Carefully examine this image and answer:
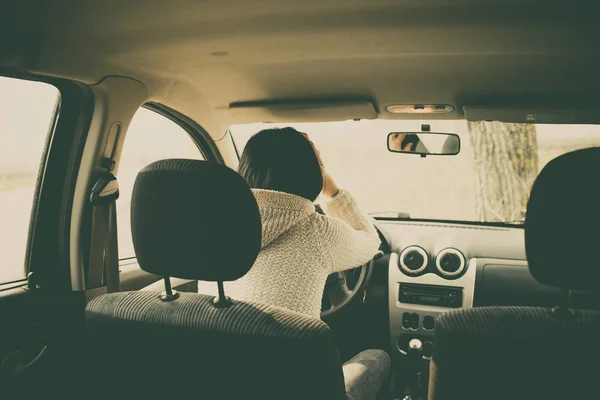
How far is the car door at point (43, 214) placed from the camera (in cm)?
284

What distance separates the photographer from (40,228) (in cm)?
296

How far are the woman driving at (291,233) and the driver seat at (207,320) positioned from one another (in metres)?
0.42

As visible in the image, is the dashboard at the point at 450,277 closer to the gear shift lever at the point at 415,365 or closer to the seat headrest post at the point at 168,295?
the gear shift lever at the point at 415,365

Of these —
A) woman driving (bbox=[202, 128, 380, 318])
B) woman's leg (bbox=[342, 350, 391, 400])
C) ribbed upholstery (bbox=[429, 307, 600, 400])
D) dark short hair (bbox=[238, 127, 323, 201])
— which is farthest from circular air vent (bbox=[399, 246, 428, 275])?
ribbed upholstery (bbox=[429, 307, 600, 400])

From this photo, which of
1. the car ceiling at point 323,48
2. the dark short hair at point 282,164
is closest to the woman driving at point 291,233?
the dark short hair at point 282,164

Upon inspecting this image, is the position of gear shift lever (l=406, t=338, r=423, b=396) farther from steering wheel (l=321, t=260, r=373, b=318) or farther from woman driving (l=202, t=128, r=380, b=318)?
woman driving (l=202, t=128, r=380, b=318)

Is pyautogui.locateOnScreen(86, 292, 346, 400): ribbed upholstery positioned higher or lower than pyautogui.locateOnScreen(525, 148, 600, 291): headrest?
lower

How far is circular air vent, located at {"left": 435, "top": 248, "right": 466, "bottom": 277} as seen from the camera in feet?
12.3

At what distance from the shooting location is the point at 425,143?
3.90 meters

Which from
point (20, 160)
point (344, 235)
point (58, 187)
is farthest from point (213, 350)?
point (20, 160)

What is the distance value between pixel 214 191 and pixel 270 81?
203 cm

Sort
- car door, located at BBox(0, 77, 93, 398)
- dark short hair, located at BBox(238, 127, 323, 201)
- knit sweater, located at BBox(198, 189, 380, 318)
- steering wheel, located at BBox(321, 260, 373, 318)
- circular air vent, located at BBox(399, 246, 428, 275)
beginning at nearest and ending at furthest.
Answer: knit sweater, located at BBox(198, 189, 380, 318) → dark short hair, located at BBox(238, 127, 323, 201) → car door, located at BBox(0, 77, 93, 398) → steering wheel, located at BBox(321, 260, 373, 318) → circular air vent, located at BBox(399, 246, 428, 275)

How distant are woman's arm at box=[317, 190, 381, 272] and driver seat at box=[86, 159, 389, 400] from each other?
25.0 inches

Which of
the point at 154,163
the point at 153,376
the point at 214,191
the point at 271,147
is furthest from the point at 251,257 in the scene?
the point at 271,147
